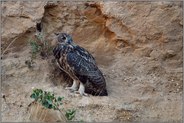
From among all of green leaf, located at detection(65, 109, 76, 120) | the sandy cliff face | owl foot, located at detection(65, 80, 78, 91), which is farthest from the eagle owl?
green leaf, located at detection(65, 109, 76, 120)

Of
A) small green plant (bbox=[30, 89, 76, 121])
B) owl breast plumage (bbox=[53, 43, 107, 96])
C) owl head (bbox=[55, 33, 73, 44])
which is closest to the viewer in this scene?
small green plant (bbox=[30, 89, 76, 121])

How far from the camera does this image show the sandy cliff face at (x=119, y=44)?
7.48m

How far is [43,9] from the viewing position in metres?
7.81

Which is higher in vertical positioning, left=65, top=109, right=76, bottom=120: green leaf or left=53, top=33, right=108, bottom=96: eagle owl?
left=53, top=33, right=108, bottom=96: eagle owl

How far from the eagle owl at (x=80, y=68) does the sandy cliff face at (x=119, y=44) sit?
0.20m

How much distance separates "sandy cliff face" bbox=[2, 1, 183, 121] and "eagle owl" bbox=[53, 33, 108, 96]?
20cm

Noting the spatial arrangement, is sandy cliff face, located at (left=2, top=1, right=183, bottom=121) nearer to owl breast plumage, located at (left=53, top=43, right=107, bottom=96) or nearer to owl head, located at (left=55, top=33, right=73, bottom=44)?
owl breast plumage, located at (left=53, top=43, right=107, bottom=96)

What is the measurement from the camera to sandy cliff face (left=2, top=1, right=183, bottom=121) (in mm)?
7480

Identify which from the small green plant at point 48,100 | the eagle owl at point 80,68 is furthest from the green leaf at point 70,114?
the eagle owl at point 80,68

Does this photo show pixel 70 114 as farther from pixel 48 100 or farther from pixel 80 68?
pixel 80 68

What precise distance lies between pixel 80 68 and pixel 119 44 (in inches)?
35.0

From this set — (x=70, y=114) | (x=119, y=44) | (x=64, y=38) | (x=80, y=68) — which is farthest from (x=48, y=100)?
(x=119, y=44)

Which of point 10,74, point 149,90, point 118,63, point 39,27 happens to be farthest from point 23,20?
point 149,90

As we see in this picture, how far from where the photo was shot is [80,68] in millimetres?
7281
